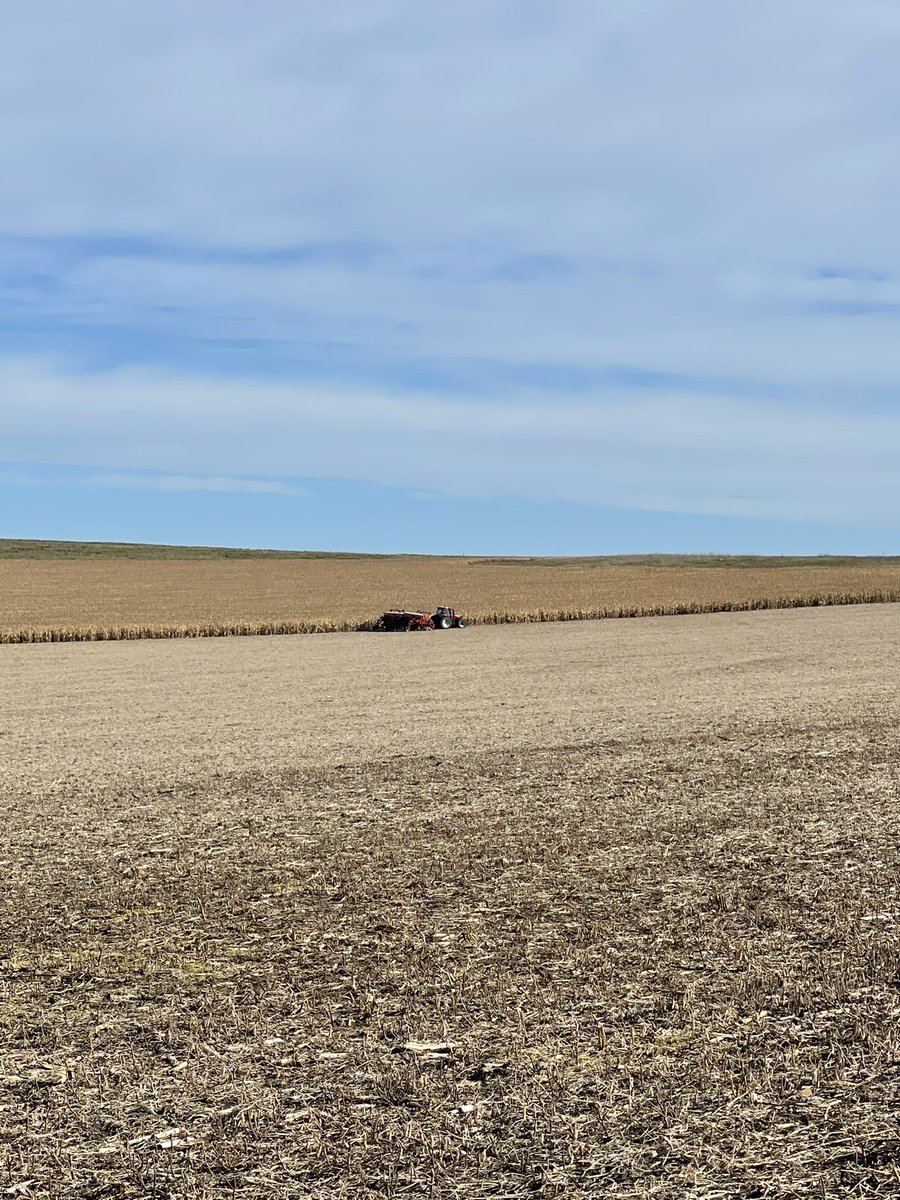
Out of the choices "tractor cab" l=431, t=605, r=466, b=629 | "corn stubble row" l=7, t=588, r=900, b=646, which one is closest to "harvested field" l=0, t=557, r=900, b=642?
"corn stubble row" l=7, t=588, r=900, b=646

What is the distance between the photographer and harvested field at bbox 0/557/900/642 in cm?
4631

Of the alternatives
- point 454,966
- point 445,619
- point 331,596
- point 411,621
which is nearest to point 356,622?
point 411,621

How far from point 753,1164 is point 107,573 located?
94998 mm

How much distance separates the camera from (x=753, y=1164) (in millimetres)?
4699

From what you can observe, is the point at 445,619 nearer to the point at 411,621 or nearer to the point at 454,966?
the point at 411,621

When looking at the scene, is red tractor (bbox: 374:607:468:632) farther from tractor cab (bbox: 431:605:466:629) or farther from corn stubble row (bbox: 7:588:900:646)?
corn stubble row (bbox: 7:588:900:646)

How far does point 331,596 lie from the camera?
214 feet

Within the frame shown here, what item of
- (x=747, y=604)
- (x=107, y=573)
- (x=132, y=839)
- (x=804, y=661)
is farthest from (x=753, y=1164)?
(x=107, y=573)

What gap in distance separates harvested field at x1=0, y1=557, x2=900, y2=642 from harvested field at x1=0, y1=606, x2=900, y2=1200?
1144 inches

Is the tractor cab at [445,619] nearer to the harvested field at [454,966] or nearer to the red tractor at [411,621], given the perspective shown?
the red tractor at [411,621]

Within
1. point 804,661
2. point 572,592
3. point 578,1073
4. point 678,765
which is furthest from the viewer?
point 572,592

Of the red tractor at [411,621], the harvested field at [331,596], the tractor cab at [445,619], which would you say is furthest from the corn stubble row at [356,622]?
the tractor cab at [445,619]

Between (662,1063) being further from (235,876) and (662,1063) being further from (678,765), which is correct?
(678,765)

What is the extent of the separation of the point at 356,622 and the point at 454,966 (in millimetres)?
40775
